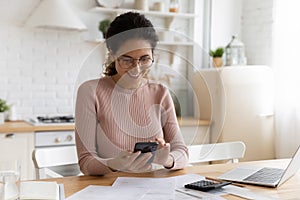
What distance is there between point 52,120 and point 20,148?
0.34m

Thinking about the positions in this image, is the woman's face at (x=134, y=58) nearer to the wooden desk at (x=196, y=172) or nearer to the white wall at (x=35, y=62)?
the wooden desk at (x=196, y=172)

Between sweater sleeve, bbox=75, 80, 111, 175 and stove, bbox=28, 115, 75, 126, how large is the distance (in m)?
1.28

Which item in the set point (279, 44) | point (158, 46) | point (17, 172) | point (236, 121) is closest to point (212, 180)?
point (158, 46)

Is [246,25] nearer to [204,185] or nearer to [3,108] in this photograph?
[3,108]

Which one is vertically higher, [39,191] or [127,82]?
[127,82]

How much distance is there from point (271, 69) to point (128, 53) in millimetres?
2213

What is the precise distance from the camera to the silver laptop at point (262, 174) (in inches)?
56.6

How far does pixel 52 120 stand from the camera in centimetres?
304

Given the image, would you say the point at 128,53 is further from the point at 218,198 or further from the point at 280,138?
the point at 280,138

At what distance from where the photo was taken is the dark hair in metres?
1.50

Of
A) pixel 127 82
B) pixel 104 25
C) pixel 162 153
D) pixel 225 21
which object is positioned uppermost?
pixel 225 21

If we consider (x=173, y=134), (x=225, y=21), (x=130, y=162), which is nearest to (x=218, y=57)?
(x=225, y=21)

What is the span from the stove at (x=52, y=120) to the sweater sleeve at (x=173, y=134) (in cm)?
132

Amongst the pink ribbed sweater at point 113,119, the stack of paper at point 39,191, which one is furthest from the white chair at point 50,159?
the stack of paper at point 39,191
